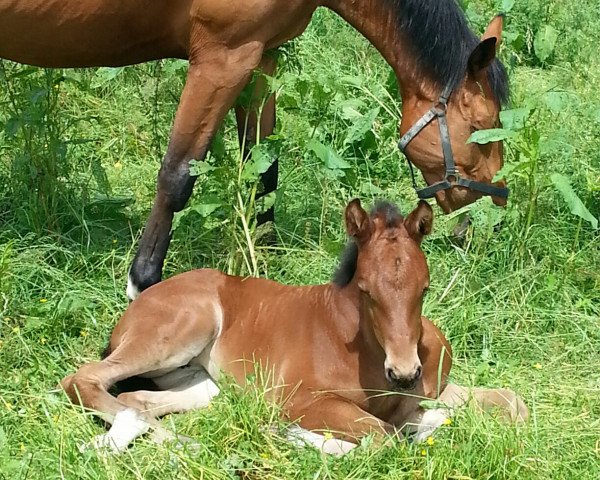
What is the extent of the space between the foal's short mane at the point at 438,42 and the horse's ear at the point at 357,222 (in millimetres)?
1610

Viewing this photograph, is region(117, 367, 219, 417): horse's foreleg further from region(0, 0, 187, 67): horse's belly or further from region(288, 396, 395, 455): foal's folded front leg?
region(0, 0, 187, 67): horse's belly

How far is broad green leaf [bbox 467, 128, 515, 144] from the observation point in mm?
4719

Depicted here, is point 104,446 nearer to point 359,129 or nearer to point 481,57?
point 481,57

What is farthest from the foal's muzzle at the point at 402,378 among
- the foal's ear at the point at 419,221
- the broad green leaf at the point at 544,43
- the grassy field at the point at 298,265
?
the broad green leaf at the point at 544,43

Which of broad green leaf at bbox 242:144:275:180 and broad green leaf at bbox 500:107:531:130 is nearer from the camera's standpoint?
broad green leaf at bbox 242:144:275:180

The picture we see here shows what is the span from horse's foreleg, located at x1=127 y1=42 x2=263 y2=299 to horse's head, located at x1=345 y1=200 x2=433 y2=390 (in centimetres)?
122

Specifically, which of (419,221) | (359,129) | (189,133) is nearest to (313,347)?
(419,221)

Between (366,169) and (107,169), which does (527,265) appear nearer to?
(366,169)

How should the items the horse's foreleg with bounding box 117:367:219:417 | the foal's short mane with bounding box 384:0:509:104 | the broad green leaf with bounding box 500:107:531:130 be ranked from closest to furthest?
the horse's foreleg with bounding box 117:367:219:417, the broad green leaf with bounding box 500:107:531:130, the foal's short mane with bounding box 384:0:509:104

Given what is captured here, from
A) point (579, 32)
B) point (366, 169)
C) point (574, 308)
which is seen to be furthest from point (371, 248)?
point (579, 32)

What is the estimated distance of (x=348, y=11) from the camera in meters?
5.15

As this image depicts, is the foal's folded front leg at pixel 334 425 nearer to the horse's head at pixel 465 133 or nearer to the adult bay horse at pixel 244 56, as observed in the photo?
the adult bay horse at pixel 244 56

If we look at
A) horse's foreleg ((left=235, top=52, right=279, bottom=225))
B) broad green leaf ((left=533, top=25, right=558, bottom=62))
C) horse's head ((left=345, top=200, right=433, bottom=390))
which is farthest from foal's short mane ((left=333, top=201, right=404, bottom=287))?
broad green leaf ((left=533, top=25, right=558, bottom=62))

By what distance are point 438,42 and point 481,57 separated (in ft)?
Answer: 0.78
